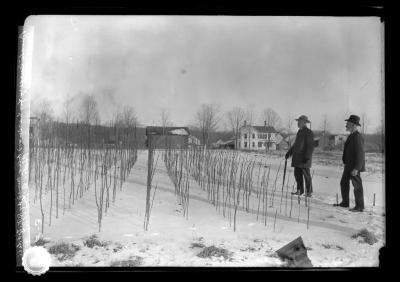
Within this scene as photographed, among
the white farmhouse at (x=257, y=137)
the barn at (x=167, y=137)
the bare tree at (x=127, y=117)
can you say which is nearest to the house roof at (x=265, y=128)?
the white farmhouse at (x=257, y=137)

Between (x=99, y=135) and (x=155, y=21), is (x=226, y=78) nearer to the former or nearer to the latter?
(x=155, y=21)

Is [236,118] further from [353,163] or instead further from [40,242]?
[40,242]

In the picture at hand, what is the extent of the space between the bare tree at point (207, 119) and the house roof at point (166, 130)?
0.12 meters

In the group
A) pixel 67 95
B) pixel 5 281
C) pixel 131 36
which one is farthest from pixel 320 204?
pixel 5 281

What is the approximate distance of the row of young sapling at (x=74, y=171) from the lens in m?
1.86

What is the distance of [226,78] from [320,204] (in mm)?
1220

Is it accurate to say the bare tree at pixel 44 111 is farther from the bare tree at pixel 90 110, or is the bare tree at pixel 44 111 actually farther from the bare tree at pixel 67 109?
the bare tree at pixel 90 110

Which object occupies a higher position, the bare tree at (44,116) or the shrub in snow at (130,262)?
the bare tree at (44,116)

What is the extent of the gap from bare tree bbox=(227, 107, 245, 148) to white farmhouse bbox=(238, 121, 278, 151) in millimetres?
35

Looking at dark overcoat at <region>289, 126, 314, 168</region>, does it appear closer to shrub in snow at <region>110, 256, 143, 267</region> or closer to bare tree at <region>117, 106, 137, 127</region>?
bare tree at <region>117, 106, 137, 127</region>

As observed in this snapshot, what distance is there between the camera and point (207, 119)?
192cm

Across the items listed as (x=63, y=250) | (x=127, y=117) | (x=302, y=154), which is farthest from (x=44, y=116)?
(x=302, y=154)

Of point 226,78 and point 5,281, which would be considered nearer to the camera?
point 5,281

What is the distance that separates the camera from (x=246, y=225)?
1890 mm
